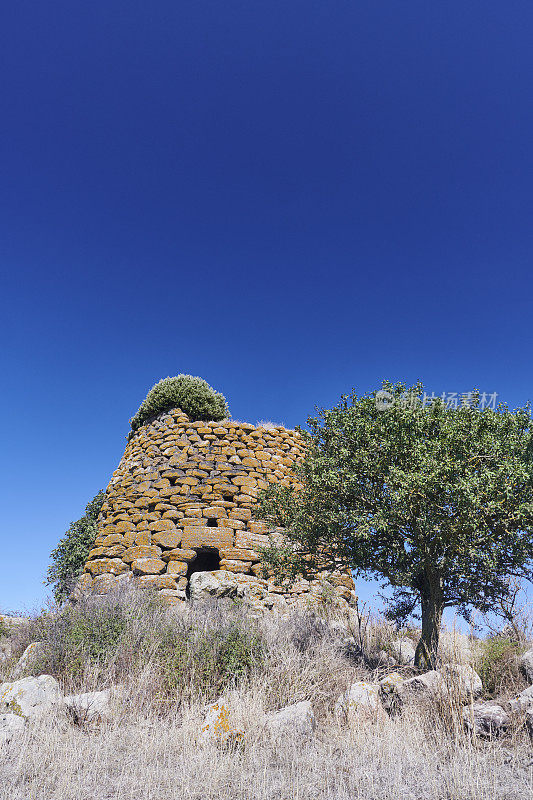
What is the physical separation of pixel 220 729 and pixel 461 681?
2964 mm

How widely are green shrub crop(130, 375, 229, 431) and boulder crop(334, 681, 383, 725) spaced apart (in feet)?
29.1

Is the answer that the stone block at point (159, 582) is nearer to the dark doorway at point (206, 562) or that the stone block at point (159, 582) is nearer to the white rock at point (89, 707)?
the dark doorway at point (206, 562)

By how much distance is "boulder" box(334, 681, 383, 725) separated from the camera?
558 cm

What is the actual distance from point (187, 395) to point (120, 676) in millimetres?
8379

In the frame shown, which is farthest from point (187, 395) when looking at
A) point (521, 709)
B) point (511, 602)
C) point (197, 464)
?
point (521, 709)

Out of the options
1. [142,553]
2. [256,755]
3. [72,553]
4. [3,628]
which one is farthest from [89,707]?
[72,553]

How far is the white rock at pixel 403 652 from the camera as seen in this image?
841cm

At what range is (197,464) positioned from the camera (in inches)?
472

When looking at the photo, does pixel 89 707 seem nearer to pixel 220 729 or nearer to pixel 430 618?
pixel 220 729

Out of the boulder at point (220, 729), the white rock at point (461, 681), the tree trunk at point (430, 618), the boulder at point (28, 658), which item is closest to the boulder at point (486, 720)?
the white rock at point (461, 681)

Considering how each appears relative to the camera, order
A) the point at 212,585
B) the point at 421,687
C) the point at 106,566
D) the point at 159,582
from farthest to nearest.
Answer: the point at 106,566 < the point at 159,582 < the point at 212,585 < the point at 421,687

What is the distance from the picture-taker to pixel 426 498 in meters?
6.82

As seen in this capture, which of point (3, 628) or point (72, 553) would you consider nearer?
point (3, 628)

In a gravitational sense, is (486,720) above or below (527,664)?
below
